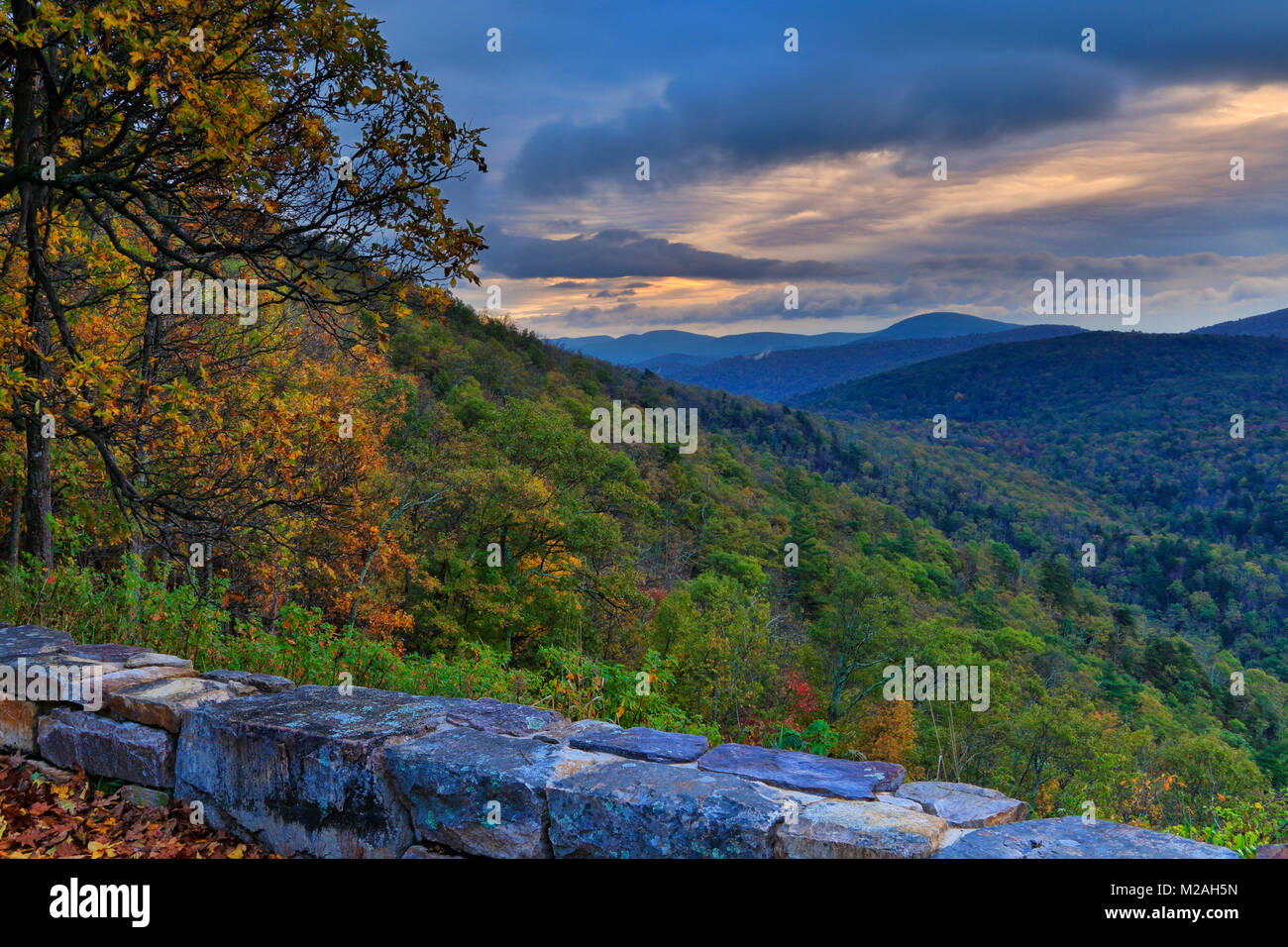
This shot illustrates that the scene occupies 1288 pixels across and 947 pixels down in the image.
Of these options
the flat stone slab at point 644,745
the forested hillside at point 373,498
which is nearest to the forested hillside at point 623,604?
the forested hillside at point 373,498

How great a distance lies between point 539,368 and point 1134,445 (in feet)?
550

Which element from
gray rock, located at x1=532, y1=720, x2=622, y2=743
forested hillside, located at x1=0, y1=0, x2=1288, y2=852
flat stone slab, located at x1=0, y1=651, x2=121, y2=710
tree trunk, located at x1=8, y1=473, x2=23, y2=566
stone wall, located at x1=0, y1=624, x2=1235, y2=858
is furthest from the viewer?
tree trunk, located at x1=8, y1=473, x2=23, y2=566

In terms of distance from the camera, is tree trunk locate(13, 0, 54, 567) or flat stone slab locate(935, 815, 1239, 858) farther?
tree trunk locate(13, 0, 54, 567)

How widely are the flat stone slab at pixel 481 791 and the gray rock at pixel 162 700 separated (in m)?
1.40

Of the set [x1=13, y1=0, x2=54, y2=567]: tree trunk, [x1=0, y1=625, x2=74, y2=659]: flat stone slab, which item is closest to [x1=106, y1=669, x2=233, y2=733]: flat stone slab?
[x1=0, y1=625, x2=74, y2=659]: flat stone slab

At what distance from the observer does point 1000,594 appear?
243 feet

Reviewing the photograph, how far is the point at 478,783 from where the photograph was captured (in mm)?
3400

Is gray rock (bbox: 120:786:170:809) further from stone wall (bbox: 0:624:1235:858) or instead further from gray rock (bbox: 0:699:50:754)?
gray rock (bbox: 0:699:50:754)

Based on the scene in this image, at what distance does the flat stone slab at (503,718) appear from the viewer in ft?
13.3

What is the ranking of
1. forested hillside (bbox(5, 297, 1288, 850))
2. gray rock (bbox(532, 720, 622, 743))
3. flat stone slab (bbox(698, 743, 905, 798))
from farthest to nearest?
forested hillside (bbox(5, 297, 1288, 850)), gray rock (bbox(532, 720, 622, 743)), flat stone slab (bbox(698, 743, 905, 798))

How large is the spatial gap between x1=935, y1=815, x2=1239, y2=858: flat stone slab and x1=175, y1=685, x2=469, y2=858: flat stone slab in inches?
98.6

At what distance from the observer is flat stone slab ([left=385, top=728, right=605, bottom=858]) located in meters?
3.33

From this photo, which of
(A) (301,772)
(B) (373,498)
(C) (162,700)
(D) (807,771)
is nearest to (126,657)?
(C) (162,700)
